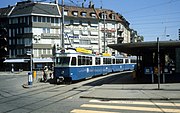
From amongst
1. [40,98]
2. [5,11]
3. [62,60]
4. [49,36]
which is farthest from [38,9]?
[40,98]

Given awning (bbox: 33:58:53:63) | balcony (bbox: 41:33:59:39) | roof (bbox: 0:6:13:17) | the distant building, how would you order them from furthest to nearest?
1. roof (bbox: 0:6:13:17)
2. balcony (bbox: 41:33:59:39)
3. the distant building
4. awning (bbox: 33:58:53:63)

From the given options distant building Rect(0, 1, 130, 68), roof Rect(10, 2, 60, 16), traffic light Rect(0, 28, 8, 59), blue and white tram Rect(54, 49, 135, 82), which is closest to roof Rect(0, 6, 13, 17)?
distant building Rect(0, 1, 130, 68)

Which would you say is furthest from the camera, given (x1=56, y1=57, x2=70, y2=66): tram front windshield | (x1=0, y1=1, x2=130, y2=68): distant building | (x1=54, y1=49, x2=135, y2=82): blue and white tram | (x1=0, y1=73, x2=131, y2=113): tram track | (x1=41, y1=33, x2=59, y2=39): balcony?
(x1=41, y1=33, x2=59, y2=39): balcony

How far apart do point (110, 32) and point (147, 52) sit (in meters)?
51.1

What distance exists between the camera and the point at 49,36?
73.4 m

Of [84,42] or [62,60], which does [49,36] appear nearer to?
[84,42]

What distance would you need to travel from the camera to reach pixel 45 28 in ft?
239

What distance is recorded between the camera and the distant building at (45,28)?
71.6m

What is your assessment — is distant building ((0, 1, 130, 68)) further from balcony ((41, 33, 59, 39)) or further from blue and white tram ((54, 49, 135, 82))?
blue and white tram ((54, 49, 135, 82))

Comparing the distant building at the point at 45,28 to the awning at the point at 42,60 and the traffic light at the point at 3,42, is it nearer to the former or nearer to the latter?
the awning at the point at 42,60

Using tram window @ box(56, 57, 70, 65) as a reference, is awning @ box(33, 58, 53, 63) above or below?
above

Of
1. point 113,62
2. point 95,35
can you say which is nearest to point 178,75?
point 113,62

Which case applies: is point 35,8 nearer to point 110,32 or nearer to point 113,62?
point 110,32

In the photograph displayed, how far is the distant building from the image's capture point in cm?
7156
